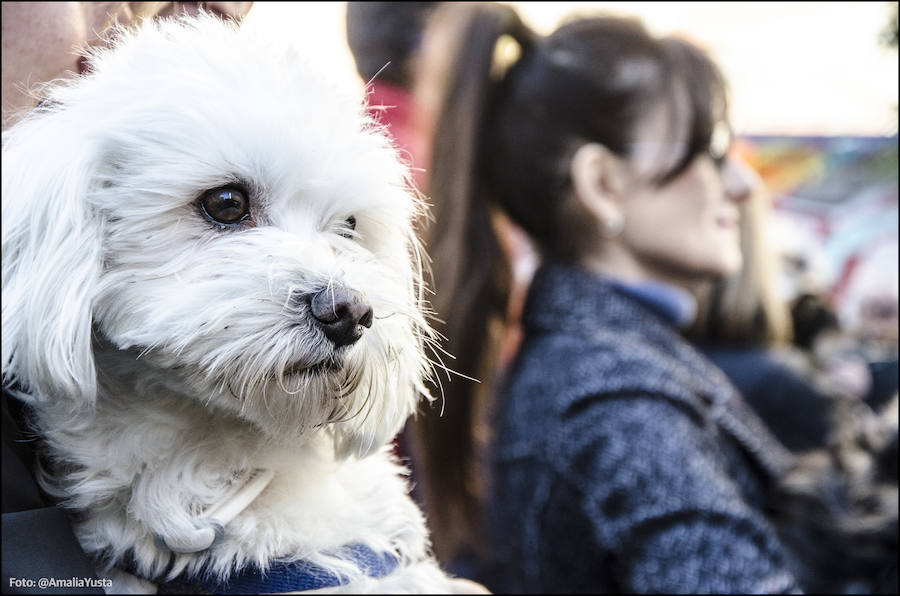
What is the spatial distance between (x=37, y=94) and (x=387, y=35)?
90 centimetres

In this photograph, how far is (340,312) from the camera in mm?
713

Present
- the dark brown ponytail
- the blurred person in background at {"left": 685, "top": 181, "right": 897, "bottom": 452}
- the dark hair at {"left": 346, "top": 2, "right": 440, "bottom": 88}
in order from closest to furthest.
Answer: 1. the dark hair at {"left": 346, "top": 2, "right": 440, "bottom": 88}
2. the dark brown ponytail
3. the blurred person in background at {"left": 685, "top": 181, "right": 897, "bottom": 452}

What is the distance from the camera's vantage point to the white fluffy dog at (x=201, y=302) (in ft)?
2.20

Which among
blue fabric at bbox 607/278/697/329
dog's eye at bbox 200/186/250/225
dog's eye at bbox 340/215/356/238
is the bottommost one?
blue fabric at bbox 607/278/697/329

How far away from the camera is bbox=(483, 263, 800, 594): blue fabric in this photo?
140cm

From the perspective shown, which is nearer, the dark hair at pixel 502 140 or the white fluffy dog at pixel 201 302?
the white fluffy dog at pixel 201 302

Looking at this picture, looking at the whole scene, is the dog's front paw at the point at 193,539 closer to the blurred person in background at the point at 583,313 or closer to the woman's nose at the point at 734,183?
the blurred person in background at the point at 583,313

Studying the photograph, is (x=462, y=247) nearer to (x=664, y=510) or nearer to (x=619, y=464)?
(x=619, y=464)

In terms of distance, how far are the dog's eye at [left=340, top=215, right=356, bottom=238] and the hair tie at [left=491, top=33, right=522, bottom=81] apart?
105 centimetres

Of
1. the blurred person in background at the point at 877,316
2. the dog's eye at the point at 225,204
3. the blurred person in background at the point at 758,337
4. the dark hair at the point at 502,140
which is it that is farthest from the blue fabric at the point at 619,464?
the dog's eye at the point at 225,204

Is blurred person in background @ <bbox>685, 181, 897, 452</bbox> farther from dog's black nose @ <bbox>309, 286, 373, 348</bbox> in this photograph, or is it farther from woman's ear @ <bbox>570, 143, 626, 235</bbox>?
dog's black nose @ <bbox>309, 286, 373, 348</bbox>

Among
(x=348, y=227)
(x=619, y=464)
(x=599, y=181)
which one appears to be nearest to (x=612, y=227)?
(x=599, y=181)

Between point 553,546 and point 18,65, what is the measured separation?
1.26 metres

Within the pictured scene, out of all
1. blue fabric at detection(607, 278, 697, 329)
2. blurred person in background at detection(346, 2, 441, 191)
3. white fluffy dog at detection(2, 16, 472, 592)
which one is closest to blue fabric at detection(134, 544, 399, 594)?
white fluffy dog at detection(2, 16, 472, 592)
